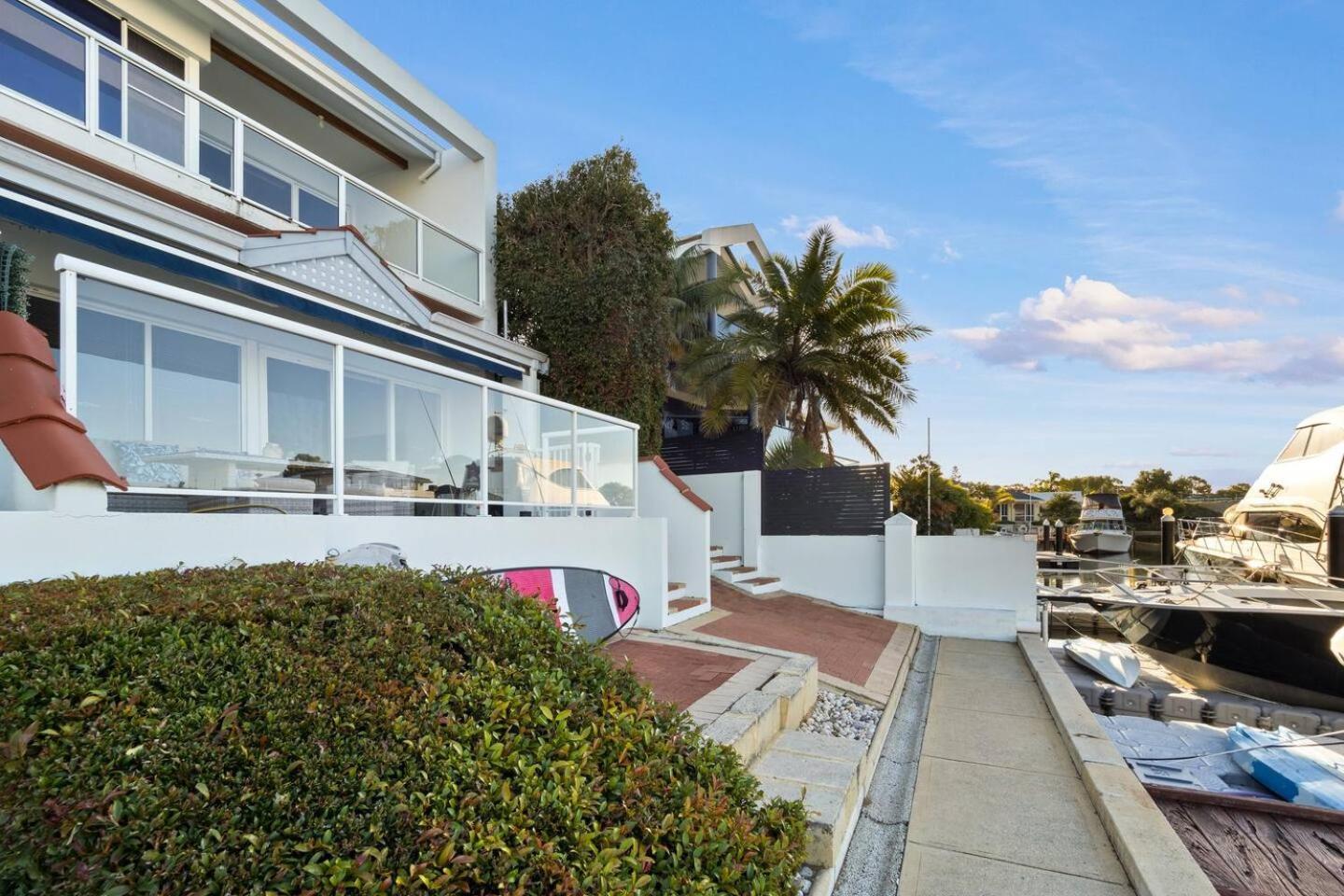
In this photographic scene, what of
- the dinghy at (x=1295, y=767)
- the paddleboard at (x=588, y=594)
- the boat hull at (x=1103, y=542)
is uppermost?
the paddleboard at (x=588, y=594)

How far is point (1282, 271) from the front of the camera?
1483 centimetres

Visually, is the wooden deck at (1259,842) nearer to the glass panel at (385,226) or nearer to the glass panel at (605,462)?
the glass panel at (605,462)

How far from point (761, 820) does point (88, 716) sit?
2253 mm

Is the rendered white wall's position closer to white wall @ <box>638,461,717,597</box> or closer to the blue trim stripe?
white wall @ <box>638,461,717,597</box>

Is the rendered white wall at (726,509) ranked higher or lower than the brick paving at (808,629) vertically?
higher

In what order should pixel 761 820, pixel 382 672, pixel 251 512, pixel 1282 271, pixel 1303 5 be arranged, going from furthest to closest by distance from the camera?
pixel 1282 271, pixel 1303 5, pixel 251 512, pixel 761 820, pixel 382 672

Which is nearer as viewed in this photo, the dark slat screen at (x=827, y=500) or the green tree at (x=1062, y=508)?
the dark slat screen at (x=827, y=500)

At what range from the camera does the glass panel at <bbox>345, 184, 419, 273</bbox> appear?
993cm

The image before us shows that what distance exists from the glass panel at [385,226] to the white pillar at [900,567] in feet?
29.8

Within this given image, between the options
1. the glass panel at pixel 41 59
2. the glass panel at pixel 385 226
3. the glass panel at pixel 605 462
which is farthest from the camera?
the glass panel at pixel 385 226

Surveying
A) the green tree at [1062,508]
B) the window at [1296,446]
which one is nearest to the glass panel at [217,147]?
the window at [1296,446]

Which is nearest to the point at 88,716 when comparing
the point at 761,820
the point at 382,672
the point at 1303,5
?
the point at 382,672

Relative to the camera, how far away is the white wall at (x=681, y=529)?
1016 cm

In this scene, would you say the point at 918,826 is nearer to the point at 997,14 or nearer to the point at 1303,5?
the point at 997,14
